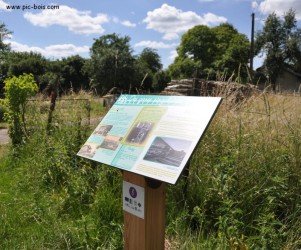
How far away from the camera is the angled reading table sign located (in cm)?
223

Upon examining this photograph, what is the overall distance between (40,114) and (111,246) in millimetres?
4422

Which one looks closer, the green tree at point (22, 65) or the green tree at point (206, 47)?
the green tree at point (22, 65)

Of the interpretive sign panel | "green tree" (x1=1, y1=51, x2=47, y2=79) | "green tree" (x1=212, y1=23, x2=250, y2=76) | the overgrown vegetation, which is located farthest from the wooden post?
"green tree" (x1=1, y1=51, x2=47, y2=79)

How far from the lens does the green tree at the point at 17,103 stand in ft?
23.4

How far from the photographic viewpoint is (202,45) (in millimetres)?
48125

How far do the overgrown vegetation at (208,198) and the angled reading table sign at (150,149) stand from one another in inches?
21.1

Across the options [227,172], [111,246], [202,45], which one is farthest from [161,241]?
[202,45]

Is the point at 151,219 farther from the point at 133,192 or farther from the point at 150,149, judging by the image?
the point at 150,149

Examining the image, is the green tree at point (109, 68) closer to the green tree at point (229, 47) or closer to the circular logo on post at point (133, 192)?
the green tree at point (229, 47)

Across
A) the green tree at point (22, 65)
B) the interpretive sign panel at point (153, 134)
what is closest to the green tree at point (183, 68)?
the green tree at point (22, 65)

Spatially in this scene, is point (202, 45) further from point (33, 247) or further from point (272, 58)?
point (33, 247)

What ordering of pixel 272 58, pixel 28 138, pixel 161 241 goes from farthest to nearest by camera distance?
1. pixel 272 58
2. pixel 28 138
3. pixel 161 241

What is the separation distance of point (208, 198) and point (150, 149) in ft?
4.25

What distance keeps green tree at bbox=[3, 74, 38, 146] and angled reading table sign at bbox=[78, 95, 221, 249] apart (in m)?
4.72
